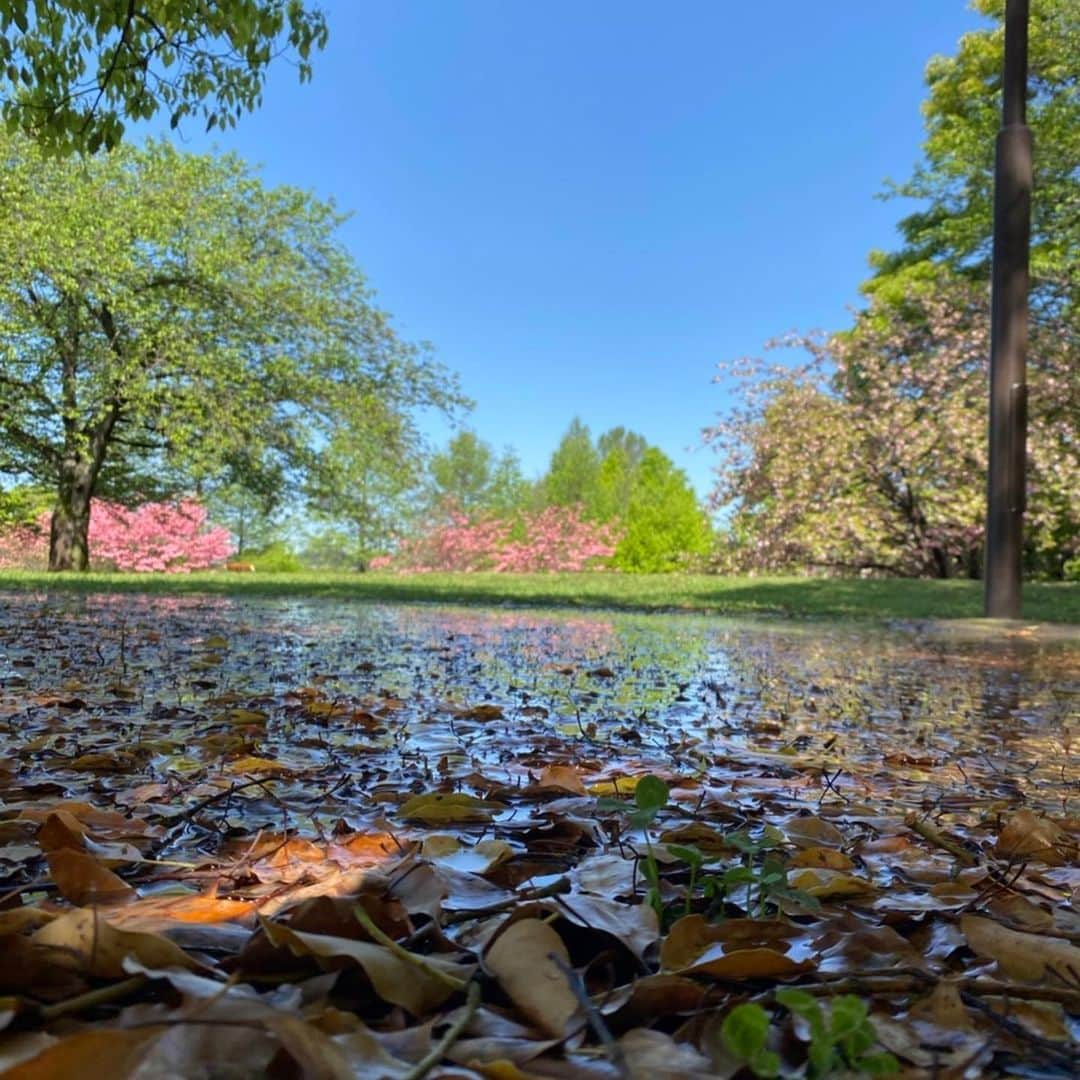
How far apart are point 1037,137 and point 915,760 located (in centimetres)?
2087

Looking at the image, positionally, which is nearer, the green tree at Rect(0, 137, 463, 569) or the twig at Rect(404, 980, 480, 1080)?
the twig at Rect(404, 980, 480, 1080)

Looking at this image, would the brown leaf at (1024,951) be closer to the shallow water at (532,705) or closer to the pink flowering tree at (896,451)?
the shallow water at (532,705)

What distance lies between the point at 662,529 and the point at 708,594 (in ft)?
82.4

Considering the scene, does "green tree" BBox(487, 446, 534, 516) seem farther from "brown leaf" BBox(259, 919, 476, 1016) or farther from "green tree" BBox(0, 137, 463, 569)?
"brown leaf" BBox(259, 919, 476, 1016)

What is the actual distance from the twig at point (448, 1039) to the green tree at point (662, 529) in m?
29.6

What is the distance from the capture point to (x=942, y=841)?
55.0 inches

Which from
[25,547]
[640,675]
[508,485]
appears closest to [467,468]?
[508,485]

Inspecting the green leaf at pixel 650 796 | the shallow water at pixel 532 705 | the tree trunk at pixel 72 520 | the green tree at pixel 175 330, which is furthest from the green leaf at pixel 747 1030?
the tree trunk at pixel 72 520

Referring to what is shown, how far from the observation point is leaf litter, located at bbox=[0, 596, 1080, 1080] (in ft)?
2.45

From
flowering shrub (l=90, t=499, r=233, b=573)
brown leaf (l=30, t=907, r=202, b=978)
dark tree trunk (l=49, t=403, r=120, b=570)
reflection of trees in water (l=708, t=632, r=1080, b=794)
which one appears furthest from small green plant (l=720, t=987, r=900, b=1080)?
flowering shrub (l=90, t=499, r=233, b=573)

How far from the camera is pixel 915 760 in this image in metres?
2.22

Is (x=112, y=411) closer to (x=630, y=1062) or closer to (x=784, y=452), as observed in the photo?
(x=784, y=452)

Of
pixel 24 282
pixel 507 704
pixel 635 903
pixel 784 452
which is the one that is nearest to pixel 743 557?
pixel 784 452

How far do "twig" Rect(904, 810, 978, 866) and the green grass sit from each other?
7.16 metres
